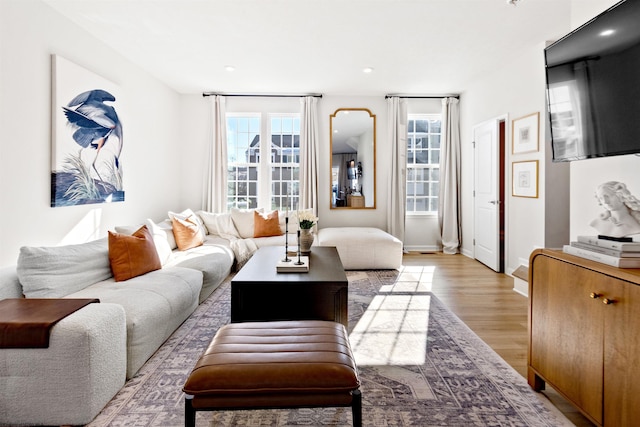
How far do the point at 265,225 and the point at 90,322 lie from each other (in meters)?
3.65

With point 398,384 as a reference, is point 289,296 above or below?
above

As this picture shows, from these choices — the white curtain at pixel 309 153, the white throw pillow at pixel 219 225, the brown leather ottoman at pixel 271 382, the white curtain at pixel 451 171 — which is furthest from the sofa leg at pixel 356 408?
the white curtain at pixel 451 171

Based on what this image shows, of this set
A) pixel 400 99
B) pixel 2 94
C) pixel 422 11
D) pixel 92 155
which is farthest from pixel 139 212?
pixel 400 99

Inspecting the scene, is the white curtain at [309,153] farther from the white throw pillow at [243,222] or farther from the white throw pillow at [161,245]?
the white throw pillow at [161,245]

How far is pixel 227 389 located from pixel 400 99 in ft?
18.3

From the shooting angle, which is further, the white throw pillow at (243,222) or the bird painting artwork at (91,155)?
the white throw pillow at (243,222)

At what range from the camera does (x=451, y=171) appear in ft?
19.9

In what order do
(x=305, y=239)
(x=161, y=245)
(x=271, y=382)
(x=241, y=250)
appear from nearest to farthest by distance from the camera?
(x=271, y=382)
(x=305, y=239)
(x=161, y=245)
(x=241, y=250)

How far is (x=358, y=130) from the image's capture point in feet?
20.2

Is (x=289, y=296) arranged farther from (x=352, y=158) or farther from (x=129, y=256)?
(x=352, y=158)

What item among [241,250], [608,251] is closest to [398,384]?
[608,251]

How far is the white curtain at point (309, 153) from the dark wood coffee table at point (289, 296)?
11.2 feet

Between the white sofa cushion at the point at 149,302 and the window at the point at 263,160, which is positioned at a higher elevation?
the window at the point at 263,160

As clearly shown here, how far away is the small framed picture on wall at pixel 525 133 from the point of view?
404 centimetres
